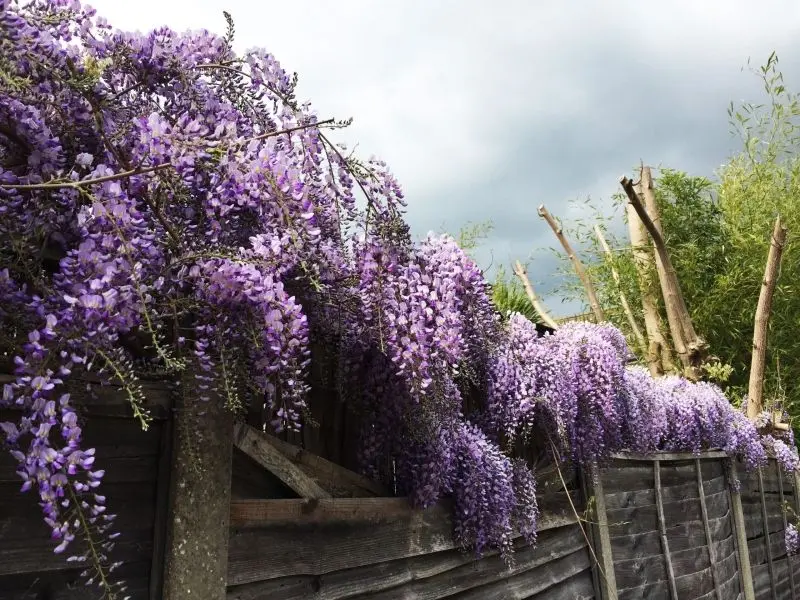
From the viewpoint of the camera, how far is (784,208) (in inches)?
340

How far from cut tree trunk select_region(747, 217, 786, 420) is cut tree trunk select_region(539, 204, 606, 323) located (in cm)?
161

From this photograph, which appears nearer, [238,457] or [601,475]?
[238,457]

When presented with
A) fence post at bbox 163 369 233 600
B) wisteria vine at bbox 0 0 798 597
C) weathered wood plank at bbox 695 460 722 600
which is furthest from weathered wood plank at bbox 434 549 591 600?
weathered wood plank at bbox 695 460 722 600

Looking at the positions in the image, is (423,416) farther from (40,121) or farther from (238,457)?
(40,121)

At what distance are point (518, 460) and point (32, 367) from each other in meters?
2.41

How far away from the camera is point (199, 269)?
1.74 meters

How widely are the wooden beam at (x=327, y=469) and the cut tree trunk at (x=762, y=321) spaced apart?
601 cm

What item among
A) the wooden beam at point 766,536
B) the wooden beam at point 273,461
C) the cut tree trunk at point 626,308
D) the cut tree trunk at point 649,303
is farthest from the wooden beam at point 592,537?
the cut tree trunk at point 626,308

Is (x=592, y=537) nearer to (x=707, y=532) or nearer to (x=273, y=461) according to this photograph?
(x=707, y=532)

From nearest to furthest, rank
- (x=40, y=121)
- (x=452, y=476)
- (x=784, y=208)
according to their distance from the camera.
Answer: (x=40, y=121)
(x=452, y=476)
(x=784, y=208)

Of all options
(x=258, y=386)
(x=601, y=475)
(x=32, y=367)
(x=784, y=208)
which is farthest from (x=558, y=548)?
(x=784, y=208)

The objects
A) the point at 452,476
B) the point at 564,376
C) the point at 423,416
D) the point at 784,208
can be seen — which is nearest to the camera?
the point at 423,416

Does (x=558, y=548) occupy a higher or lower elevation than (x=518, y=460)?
lower

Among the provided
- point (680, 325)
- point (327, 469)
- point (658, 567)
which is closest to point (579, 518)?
point (658, 567)
